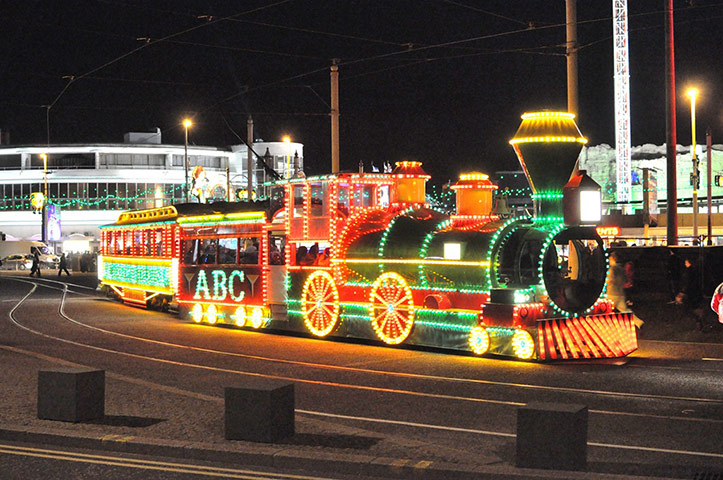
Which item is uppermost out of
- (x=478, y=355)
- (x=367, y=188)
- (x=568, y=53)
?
(x=568, y=53)

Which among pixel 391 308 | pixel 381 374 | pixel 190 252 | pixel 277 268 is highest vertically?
pixel 190 252

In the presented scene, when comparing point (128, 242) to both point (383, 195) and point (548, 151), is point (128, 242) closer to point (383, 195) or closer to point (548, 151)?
point (383, 195)

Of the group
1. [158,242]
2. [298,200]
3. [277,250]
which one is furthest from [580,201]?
[158,242]

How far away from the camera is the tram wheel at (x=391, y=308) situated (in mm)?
18688

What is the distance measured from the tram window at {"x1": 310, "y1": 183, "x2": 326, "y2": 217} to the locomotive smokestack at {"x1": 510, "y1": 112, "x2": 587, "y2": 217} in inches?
205

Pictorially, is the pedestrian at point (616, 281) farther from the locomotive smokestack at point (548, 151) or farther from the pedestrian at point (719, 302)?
the locomotive smokestack at point (548, 151)

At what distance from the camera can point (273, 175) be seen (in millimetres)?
26109

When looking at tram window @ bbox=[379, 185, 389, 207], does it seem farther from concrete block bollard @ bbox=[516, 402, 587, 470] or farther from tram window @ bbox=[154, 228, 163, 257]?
concrete block bollard @ bbox=[516, 402, 587, 470]

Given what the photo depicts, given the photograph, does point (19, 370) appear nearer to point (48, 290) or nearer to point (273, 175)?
point (273, 175)

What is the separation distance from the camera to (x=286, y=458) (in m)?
8.45

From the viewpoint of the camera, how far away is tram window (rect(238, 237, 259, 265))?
2302cm

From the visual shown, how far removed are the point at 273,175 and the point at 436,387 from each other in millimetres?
13867

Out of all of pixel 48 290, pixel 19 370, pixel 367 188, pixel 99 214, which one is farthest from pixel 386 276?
pixel 99 214

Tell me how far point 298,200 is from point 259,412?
41.8ft
